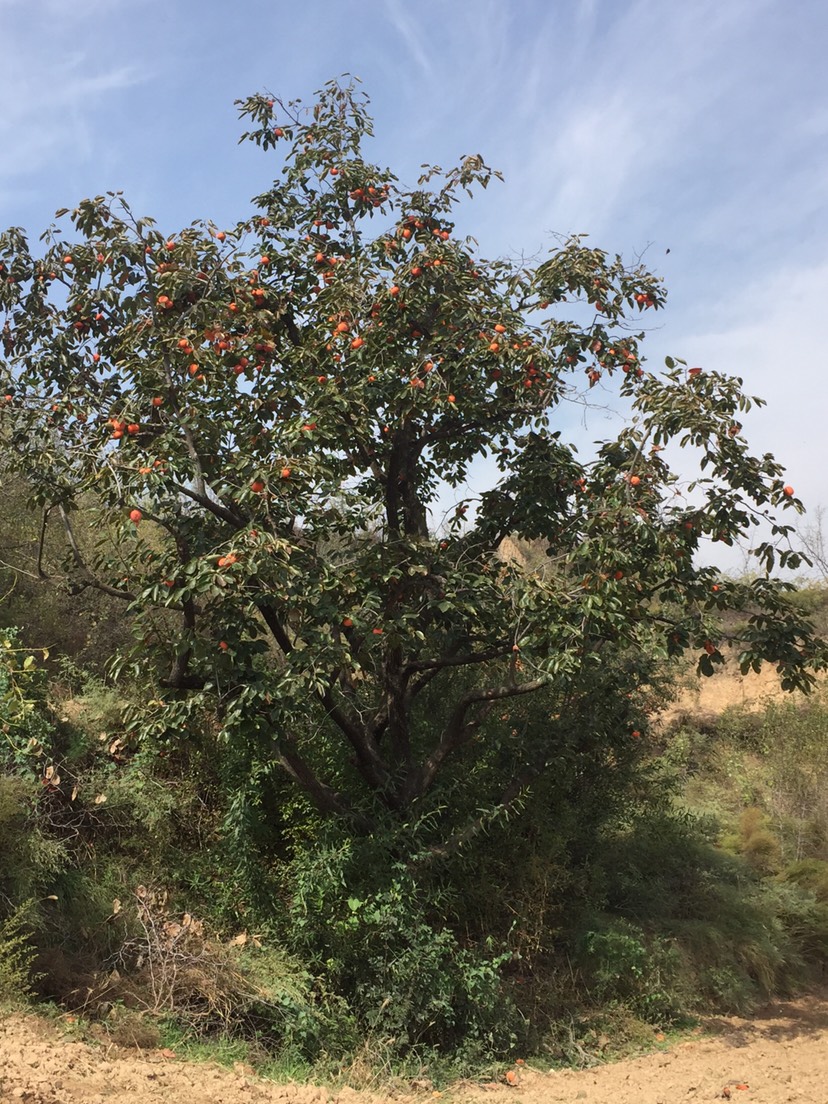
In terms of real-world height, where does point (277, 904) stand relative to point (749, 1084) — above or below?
above

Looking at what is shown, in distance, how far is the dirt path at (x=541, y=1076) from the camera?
4516mm

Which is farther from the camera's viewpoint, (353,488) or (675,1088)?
(353,488)

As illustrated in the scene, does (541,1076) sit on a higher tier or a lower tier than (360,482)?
lower

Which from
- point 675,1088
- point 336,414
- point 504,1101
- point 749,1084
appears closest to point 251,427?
point 336,414

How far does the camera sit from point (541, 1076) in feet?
20.0

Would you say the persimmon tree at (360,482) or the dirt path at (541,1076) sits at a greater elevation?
the persimmon tree at (360,482)

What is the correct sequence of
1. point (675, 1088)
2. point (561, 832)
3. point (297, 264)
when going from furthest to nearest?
point (561, 832) → point (297, 264) → point (675, 1088)

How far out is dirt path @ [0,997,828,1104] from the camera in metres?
4.52

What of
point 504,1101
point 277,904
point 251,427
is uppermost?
point 251,427

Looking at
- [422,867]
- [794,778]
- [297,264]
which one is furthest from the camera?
[794,778]

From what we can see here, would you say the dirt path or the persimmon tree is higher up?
the persimmon tree

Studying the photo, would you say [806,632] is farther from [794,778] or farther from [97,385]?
[794,778]

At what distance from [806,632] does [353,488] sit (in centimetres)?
358

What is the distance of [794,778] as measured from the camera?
11711 millimetres
